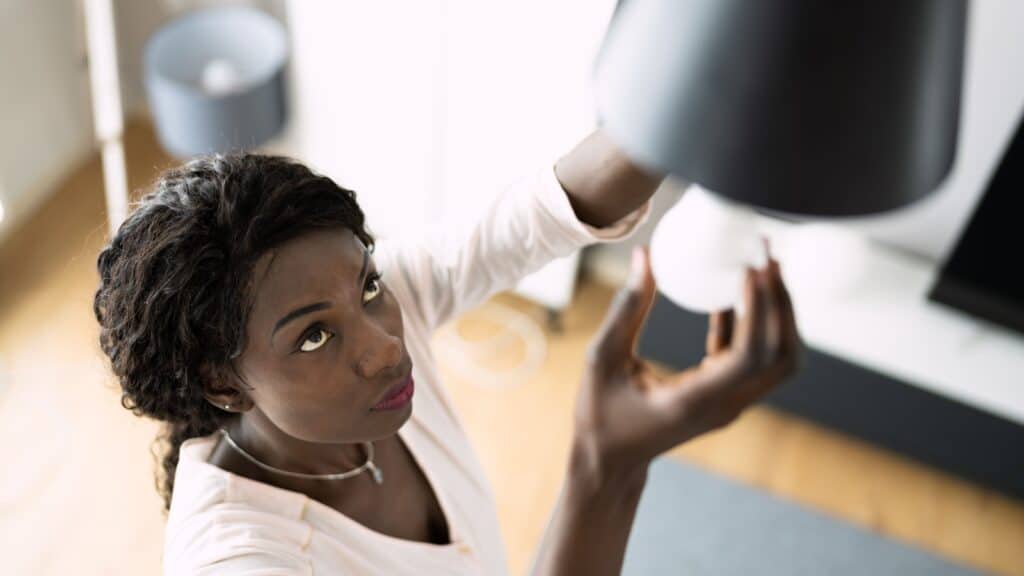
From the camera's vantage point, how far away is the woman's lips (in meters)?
0.97

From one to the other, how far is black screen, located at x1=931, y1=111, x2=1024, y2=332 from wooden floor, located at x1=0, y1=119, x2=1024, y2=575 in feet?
1.38

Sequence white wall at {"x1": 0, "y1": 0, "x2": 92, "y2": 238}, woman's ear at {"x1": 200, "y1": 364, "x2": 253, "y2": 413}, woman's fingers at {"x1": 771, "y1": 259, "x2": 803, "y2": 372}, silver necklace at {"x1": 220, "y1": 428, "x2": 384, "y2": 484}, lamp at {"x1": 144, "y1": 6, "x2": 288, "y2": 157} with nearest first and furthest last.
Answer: woman's fingers at {"x1": 771, "y1": 259, "x2": 803, "y2": 372} < woman's ear at {"x1": 200, "y1": 364, "x2": 253, "y2": 413} < silver necklace at {"x1": 220, "y1": 428, "x2": 384, "y2": 484} < lamp at {"x1": 144, "y1": 6, "x2": 288, "y2": 157} < white wall at {"x1": 0, "y1": 0, "x2": 92, "y2": 238}

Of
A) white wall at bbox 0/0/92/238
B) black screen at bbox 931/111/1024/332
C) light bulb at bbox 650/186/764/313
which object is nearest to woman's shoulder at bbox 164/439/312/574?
light bulb at bbox 650/186/764/313

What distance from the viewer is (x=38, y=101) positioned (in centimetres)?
247

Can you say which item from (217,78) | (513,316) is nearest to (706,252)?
(513,316)

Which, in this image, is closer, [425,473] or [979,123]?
[425,473]

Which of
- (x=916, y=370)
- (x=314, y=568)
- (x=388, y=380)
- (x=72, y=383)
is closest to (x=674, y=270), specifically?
(x=388, y=380)

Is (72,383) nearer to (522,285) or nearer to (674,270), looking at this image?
(522,285)

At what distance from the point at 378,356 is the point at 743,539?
143cm

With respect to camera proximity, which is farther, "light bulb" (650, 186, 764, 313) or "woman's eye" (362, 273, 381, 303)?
"light bulb" (650, 186, 764, 313)

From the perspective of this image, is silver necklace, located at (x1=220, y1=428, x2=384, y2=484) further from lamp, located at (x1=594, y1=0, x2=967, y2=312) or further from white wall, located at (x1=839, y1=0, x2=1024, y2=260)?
white wall, located at (x1=839, y1=0, x2=1024, y2=260)

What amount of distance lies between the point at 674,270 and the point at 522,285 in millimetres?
1176

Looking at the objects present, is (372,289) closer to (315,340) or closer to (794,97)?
(315,340)

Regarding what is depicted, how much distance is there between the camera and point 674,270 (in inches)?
48.1
